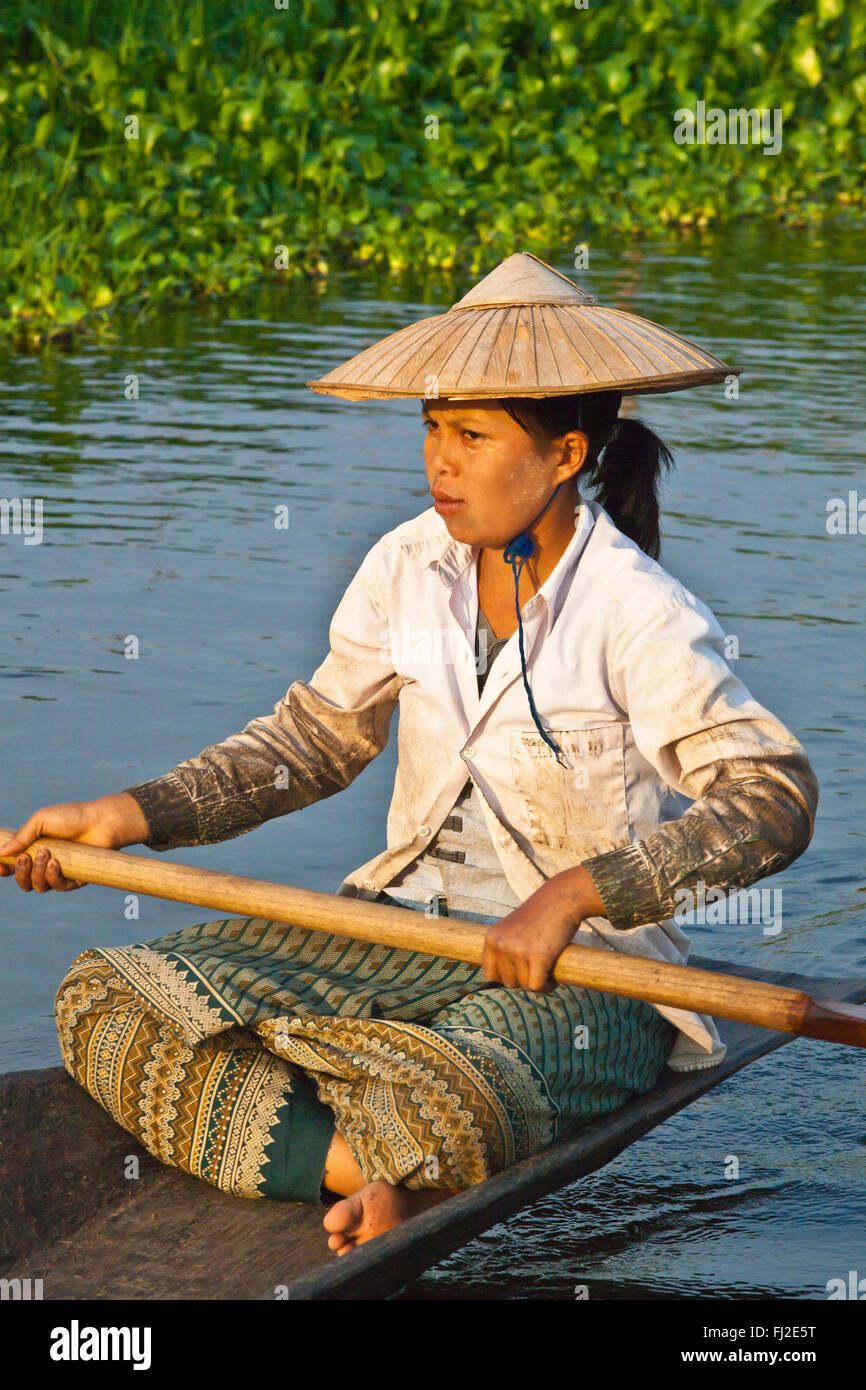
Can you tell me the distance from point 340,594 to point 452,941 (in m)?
3.86

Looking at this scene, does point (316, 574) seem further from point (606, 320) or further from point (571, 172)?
point (571, 172)

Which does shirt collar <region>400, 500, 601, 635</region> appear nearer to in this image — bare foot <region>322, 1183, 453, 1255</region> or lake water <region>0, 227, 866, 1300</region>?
bare foot <region>322, 1183, 453, 1255</region>

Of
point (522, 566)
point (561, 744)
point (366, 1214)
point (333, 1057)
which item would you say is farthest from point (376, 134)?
point (366, 1214)

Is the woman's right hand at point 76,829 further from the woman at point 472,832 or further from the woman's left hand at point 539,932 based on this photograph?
the woman's left hand at point 539,932

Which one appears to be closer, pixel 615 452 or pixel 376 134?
A: pixel 615 452

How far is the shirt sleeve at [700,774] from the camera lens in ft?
8.53

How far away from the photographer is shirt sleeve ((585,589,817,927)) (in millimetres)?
2600

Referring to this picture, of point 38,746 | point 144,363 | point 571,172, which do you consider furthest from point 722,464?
point 571,172

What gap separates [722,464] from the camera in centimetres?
785

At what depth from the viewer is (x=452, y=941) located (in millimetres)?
2600

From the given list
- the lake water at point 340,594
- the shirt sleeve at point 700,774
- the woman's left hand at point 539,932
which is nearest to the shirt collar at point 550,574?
the shirt sleeve at point 700,774

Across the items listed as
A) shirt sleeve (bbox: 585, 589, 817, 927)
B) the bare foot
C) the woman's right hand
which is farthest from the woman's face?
the bare foot

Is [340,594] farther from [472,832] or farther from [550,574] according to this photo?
[550,574]

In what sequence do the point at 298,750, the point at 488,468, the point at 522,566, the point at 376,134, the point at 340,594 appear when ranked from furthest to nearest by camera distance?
the point at 376,134
the point at 340,594
the point at 298,750
the point at 522,566
the point at 488,468
